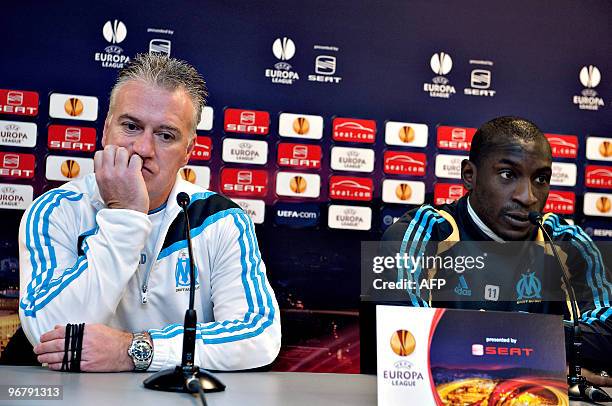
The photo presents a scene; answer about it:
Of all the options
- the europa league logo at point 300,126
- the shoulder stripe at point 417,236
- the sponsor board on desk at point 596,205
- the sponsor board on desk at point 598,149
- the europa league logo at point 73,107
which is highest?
the europa league logo at point 73,107

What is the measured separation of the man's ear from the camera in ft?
8.19

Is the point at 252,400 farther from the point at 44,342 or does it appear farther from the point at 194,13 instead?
the point at 194,13

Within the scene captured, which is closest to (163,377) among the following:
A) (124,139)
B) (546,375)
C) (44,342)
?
(44,342)

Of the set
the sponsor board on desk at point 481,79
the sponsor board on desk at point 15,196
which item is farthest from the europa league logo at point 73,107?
the sponsor board on desk at point 481,79

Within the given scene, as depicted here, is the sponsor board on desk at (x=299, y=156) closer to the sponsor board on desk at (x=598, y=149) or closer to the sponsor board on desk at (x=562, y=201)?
the sponsor board on desk at (x=562, y=201)

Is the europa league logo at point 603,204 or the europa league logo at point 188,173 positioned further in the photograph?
the europa league logo at point 603,204

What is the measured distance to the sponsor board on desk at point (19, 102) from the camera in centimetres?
283

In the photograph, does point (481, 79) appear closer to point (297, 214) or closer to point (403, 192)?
point (403, 192)

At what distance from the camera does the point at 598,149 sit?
3.24 metres

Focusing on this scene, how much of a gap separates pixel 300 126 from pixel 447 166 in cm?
65

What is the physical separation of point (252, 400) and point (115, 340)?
42 cm

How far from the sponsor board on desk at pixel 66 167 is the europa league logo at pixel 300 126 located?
2.71 ft

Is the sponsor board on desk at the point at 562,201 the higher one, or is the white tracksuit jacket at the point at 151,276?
the sponsor board on desk at the point at 562,201

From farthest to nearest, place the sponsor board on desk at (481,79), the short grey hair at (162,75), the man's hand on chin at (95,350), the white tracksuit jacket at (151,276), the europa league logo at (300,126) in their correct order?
the sponsor board on desk at (481,79) → the europa league logo at (300,126) → the short grey hair at (162,75) → the white tracksuit jacket at (151,276) → the man's hand on chin at (95,350)
